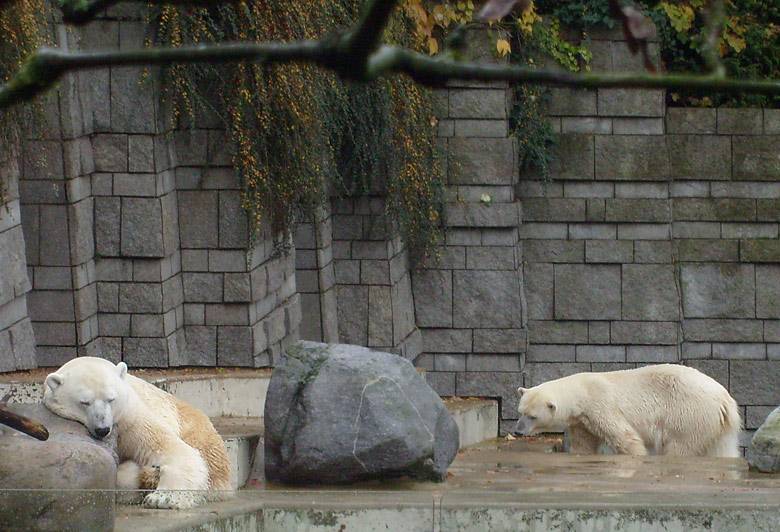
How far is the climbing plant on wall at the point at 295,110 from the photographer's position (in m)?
6.35

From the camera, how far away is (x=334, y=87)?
7254 mm

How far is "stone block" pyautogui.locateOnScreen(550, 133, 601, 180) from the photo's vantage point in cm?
977

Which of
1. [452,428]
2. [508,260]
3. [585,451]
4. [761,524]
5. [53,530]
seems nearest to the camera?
[53,530]

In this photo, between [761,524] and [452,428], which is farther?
[452,428]

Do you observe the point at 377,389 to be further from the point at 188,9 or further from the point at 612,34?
the point at 612,34

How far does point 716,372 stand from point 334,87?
176 inches

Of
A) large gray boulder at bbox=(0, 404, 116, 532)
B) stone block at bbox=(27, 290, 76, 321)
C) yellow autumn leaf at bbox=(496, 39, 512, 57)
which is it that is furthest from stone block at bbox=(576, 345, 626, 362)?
large gray boulder at bbox=(0, 404, 116, 532)

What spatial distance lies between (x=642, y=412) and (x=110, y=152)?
11.6 feet

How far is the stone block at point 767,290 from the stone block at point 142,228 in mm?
5319

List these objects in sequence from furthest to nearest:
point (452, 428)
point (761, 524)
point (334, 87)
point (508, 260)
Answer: point (508, 260) → point (334, 87) → point (452, 428) → point (761, 524)

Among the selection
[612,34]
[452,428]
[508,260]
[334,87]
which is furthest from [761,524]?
[612,34]

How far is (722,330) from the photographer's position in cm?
990

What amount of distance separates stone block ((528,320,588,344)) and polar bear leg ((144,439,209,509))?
18.3 ft

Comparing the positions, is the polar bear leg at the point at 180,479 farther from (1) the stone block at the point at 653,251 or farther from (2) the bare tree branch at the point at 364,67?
(1) the stone block at the point at 653,251
